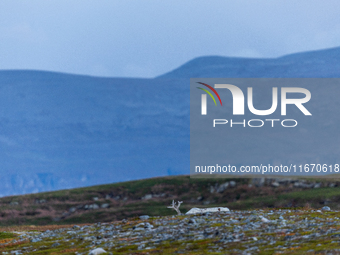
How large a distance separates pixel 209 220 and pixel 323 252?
1572 cm

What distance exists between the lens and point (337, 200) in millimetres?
80562

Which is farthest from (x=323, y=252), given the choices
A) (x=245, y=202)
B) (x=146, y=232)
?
(x=245, y=202)

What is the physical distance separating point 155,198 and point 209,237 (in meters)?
84.1

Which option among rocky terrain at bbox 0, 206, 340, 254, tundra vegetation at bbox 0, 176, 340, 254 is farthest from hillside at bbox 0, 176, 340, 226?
rocky terrain at bbox 0, 206, 340, 254

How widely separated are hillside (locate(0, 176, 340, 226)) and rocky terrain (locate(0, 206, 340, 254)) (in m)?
51.6

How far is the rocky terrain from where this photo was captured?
78.9ft

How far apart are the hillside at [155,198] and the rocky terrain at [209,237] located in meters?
51.6

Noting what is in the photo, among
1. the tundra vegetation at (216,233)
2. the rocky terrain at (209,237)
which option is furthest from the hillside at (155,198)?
the rocky terrain at (209,237)

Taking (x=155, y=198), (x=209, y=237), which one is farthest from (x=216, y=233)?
(x=155, y=198)

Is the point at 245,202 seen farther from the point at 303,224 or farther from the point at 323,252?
the point at 323,252

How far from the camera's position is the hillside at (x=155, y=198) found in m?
91.6

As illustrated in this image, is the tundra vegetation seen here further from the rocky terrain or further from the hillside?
the hillside

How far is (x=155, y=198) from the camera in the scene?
11169cm

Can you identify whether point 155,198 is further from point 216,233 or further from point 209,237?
point 209,237
